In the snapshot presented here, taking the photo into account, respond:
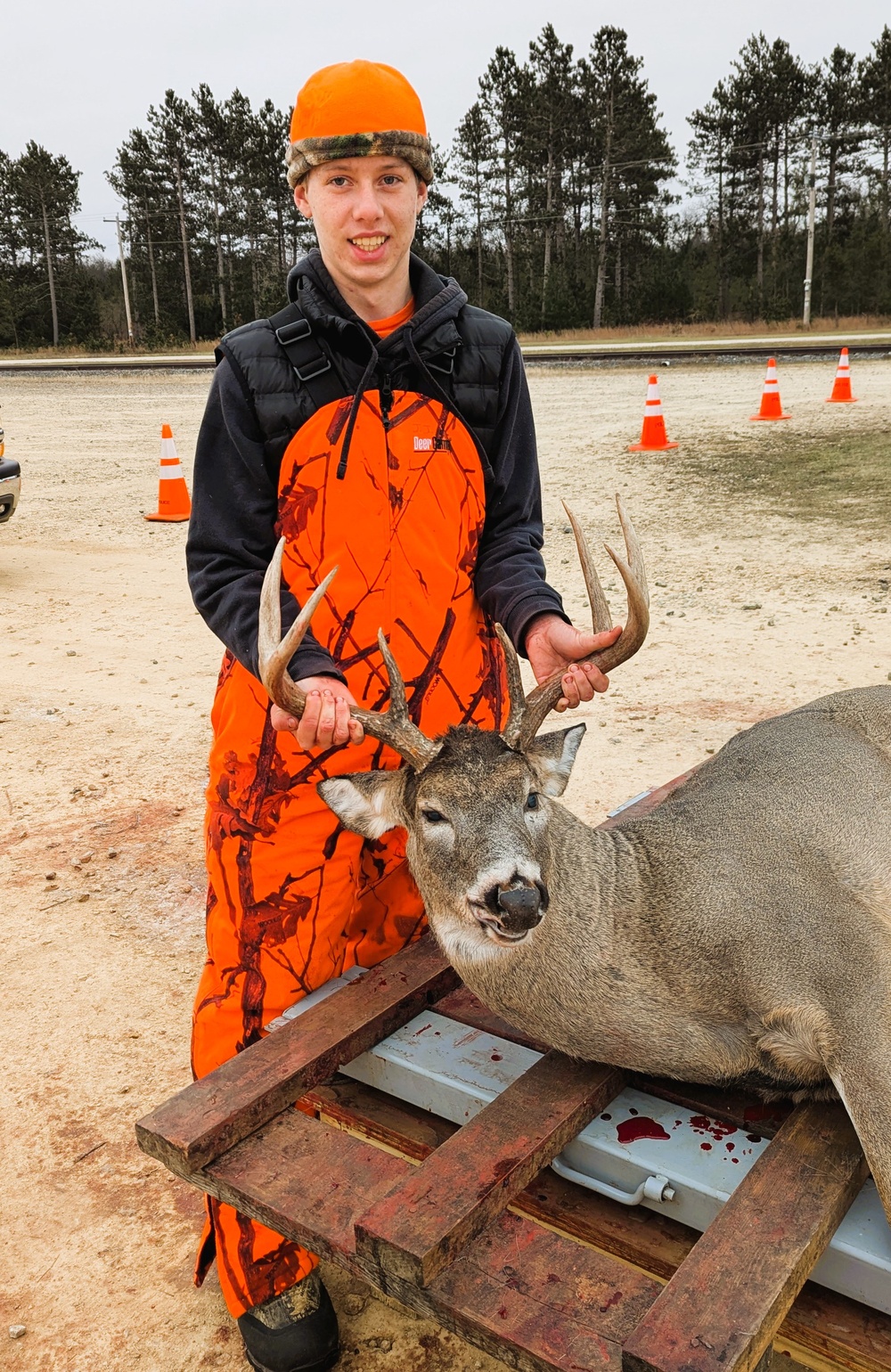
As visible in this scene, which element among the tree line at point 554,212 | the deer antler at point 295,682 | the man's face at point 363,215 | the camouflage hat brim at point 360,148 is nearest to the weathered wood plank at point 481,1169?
the deer antler at point 295,682

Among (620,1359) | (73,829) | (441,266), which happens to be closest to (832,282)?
(441,266)

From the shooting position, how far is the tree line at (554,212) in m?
47.6

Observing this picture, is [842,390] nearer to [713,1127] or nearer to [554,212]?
[713,1127]

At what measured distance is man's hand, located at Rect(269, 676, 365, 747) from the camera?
2.70 metres

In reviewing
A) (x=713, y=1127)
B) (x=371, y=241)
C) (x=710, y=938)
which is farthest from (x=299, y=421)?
(x=713, y=1127)

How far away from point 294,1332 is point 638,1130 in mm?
952

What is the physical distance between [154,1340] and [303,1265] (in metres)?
0.42

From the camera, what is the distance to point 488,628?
3.39 metres

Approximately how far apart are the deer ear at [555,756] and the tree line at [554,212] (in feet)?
141

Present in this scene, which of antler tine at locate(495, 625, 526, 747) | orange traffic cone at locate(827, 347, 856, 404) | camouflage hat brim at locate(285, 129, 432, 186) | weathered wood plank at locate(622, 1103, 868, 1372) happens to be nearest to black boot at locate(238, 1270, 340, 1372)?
weathered wood plank at locate(622, 1103, 868, 1372)

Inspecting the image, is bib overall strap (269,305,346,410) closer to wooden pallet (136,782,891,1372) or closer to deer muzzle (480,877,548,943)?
deer muzzle (480,877,548,943)

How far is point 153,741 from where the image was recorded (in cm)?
653

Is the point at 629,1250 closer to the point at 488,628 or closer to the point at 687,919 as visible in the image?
the point at 687,919

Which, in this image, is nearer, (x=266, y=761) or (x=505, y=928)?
(x=505, y=928)
